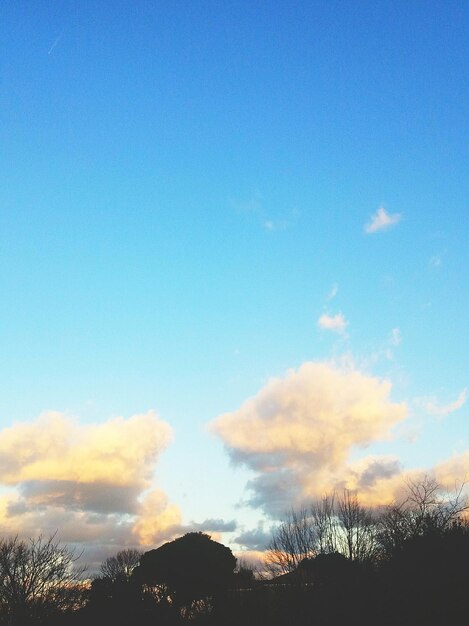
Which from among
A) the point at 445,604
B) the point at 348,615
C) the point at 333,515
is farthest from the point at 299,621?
the point at 333,515

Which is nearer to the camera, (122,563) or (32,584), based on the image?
(32,584)

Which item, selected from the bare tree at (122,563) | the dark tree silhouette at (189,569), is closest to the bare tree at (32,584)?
the dark tree silhouette at (189,569)

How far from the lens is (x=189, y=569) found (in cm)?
5725

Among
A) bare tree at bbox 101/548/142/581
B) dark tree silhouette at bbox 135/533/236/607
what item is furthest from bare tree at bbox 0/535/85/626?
bare tree at bbox 101/548/142/581

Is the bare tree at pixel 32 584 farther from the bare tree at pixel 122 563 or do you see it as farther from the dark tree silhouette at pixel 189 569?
the bare tree at pixel 122 563

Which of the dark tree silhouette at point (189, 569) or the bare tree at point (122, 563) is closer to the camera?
the dark tree silhouette at point (189, 569)

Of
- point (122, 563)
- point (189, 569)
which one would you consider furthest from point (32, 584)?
point (122, 563)

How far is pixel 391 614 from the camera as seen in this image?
2645 centimetres

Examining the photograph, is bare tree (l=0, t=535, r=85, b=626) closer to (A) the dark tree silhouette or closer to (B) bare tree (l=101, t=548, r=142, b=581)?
(A) the dark tree silhouette

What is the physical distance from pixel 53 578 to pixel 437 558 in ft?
98.7

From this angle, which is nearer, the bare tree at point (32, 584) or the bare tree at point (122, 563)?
the bare tree at point (32, 584)

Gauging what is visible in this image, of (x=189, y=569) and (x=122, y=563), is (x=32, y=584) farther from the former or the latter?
(x=122, y=563)

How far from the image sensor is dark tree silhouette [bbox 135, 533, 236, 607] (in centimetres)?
5556

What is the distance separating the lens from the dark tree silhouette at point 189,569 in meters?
55.6
